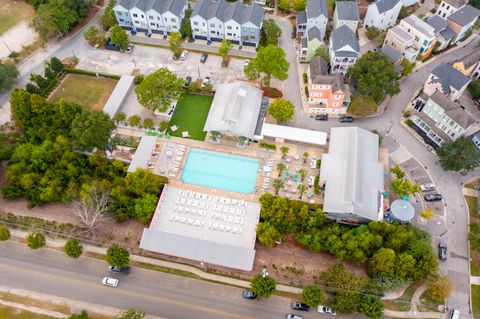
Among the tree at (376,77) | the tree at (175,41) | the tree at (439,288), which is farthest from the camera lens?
the tree at (175,41)

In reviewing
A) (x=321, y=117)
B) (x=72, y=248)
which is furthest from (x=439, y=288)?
(x=72, y=248)

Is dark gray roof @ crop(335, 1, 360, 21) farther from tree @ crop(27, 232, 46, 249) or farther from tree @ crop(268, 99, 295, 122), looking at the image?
tree @ crop(27, 232, 46, 249)

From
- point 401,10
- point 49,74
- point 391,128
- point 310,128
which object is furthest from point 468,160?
point 49,74

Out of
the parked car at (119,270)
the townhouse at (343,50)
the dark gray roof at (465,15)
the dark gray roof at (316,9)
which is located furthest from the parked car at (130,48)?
the dark gray roof at (465,15)

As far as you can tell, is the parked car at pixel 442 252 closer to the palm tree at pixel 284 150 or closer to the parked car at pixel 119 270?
the palm tree at pixel 284 150

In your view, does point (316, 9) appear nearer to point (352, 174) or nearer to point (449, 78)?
point (449, 78)

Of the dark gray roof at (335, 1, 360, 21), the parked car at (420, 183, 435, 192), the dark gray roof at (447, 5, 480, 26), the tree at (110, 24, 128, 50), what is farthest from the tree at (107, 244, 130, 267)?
the dark gray roof at (447, 5, 480, 26)
